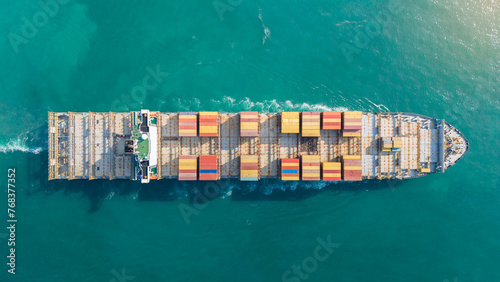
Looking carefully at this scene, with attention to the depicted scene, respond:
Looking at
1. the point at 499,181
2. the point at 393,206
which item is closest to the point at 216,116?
the point at 393,206

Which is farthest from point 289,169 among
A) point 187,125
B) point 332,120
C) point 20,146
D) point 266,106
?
point 20,146

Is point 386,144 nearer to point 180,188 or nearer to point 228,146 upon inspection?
point 228,146

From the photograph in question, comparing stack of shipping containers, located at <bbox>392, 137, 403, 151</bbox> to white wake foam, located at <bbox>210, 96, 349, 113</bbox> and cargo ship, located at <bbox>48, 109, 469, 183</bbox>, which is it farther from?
white wake foam, located at <bbox>210, 96, 349, 113</bbox>

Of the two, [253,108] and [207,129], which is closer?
[207,129]

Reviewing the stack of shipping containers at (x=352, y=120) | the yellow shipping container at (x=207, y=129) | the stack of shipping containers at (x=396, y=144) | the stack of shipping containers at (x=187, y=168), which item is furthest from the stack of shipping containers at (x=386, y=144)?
the stack of shipping containers at (x=187, y=168)

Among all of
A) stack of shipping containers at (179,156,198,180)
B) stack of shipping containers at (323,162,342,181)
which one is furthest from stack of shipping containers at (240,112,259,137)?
stack of shipping containers at (323,162,342,181)

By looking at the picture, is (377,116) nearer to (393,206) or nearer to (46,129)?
(393,206)
